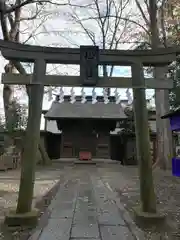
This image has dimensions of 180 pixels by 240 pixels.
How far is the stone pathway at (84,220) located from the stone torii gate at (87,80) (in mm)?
588

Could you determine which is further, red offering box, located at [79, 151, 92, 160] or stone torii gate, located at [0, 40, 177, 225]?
red offering box, located at [79, 151, 92, 160]

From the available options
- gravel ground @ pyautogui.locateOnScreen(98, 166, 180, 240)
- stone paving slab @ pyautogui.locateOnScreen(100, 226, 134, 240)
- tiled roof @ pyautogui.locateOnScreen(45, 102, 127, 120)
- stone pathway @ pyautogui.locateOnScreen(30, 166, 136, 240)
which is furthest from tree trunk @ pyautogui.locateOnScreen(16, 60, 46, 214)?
tiled roof @ pyautogui.locateOnScreen(45, 102, 127, 120)

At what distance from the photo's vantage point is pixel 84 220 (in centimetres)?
450

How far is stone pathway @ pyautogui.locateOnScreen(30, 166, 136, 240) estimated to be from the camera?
3.79 meters

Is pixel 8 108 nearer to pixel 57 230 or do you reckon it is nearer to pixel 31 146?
pixel 31 146

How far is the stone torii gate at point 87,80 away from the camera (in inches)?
184

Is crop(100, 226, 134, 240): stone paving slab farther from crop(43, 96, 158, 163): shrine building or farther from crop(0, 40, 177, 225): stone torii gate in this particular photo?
crop(43, 96, 158, 163): shrine building

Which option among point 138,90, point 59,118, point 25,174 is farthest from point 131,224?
point 59,118

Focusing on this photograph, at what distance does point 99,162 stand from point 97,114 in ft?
11.9

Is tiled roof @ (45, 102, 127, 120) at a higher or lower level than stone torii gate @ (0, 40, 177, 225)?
higher

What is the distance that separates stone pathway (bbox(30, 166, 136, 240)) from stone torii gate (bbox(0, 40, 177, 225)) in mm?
588

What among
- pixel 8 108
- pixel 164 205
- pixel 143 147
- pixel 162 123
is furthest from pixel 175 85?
pixel 143 147

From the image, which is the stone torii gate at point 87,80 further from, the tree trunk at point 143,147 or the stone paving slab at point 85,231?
the stone paving slab at point 85,231

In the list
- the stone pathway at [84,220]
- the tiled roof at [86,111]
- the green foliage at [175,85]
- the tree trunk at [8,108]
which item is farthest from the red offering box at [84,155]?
the stone pathway at [84,220]
